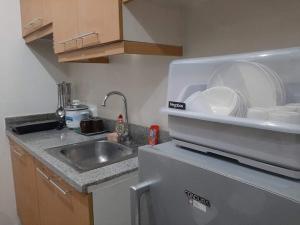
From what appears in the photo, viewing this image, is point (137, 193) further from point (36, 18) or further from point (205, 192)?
point (36, 18)

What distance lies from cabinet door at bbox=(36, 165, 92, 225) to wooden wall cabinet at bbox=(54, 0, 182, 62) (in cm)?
67

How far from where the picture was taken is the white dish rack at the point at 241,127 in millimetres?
518

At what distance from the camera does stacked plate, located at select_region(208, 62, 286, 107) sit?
69cm

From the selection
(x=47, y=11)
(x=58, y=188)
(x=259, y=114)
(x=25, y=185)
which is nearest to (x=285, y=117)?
(x=259, y=114)

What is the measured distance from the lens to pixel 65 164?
3.89 ft

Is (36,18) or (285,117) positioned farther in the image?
(36,18)

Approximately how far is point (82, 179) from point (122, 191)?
8.2 inches

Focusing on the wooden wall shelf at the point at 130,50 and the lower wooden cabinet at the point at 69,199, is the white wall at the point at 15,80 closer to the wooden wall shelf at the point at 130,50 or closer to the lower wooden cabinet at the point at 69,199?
the lower wooden cabinet at the point at 69,199

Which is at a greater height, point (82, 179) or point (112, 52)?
point (112, 52)

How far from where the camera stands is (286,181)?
0.52m

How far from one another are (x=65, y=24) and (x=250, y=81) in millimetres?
1120

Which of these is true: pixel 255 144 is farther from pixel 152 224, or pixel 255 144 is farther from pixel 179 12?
pixel 179 12

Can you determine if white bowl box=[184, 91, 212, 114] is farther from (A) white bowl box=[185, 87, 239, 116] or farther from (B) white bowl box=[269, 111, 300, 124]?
(B) white bowl box=[269, 111, 300, 124]

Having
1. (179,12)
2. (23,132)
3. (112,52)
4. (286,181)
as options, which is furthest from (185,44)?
(23,132)
